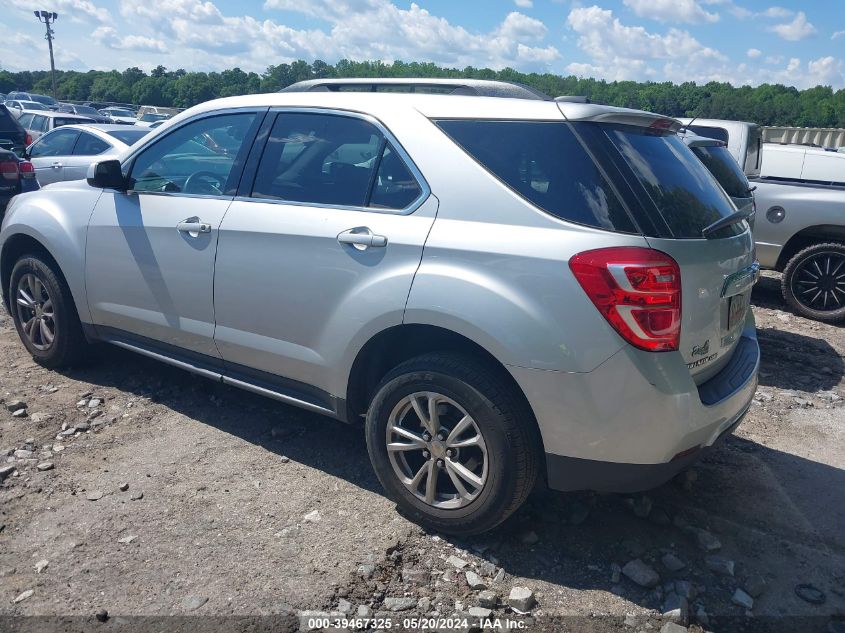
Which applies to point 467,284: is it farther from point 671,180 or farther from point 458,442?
point 671,180

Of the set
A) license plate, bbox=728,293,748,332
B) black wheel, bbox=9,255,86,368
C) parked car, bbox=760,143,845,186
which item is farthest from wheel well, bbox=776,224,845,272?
black wheel, bbox=9,255,86,368

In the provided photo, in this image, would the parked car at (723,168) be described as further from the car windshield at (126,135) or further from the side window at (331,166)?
the car windshield at (126,135)

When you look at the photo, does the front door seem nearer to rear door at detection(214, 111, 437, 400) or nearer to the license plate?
rear door at detection(214, 111, 437, 400)

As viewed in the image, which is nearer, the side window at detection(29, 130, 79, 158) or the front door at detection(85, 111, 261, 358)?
the front door at detection(85, 111, 261, 358)

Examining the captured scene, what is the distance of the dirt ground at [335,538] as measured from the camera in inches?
109

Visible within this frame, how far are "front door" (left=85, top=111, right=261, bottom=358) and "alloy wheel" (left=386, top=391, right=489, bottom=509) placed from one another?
132cm

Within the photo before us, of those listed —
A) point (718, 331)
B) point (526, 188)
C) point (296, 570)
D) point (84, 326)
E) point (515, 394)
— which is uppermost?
point (526, 188)

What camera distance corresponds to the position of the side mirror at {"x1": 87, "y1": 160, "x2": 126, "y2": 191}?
4.27m

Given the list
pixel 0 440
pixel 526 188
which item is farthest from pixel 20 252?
pixel 526 188

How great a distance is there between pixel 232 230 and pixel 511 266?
5.35 feet

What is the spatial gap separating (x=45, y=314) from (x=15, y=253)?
1.79 ft

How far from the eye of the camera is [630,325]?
2.64m

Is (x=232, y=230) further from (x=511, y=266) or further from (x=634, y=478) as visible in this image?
(x=634, y=478)

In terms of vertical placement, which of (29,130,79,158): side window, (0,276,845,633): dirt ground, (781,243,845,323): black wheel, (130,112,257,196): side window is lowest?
(0,276,845,633): dirt ground
